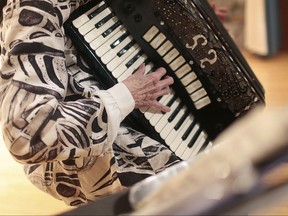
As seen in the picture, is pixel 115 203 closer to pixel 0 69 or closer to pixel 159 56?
pixel 0 69

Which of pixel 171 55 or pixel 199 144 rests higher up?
pixel 171 55

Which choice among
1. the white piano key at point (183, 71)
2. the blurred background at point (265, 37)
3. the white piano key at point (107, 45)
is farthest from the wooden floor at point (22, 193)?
the white piano key at point (107, 45)

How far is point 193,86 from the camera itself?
1.30 metres

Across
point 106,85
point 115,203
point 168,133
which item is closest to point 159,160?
point 168,133

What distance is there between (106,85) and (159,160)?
20 cm

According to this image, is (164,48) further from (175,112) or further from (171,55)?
(175,112)

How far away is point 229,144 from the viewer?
402mm

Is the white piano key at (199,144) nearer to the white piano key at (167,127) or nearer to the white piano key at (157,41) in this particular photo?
the white piano key at (167,127)

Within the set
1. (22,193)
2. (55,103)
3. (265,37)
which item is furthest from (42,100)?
(265,37)

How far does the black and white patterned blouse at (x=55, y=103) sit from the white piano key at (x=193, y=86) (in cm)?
29

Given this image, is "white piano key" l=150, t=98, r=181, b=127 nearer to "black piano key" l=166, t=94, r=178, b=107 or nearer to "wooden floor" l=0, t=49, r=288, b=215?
"black piano key" l=166, t=94, r=178, b=107

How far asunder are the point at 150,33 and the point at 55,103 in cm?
37

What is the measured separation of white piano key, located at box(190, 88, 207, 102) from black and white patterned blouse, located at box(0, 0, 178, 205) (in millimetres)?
302

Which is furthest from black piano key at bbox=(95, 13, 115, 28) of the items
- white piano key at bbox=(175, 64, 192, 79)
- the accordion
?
white piano key at bbox=(175, 64, 192, 79)
